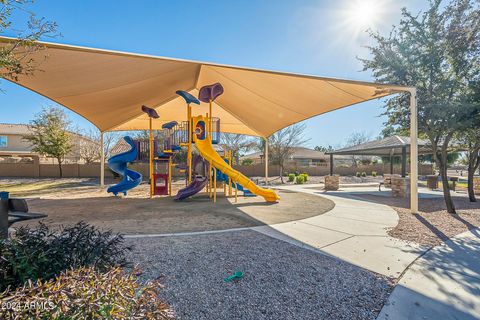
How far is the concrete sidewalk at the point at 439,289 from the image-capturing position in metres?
2.23

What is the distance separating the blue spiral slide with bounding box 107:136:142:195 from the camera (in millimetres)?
10766

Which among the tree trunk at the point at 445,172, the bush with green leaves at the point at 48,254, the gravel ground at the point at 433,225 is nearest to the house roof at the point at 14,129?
the bush with green leaves at the point at 48,254

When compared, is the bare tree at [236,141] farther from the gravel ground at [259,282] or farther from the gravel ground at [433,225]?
the gravel ground at [259,282]

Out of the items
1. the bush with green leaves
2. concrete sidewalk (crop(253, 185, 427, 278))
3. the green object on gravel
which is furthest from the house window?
the green object on gravel

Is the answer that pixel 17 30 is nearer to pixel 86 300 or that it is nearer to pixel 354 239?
pixel 86 300

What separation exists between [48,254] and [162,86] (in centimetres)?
809

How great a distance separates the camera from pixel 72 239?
6.64 feet

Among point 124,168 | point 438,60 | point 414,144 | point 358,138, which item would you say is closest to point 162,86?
point 124,168

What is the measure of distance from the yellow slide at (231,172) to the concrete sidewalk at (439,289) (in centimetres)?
547

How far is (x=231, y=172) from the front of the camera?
8.89 meters

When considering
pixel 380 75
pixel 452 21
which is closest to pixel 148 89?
pixel 380 75

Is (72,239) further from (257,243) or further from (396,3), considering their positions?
(396,3)

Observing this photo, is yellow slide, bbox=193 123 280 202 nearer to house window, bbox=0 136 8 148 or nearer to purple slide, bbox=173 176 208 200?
purple slide, bbox=173 176 208 200

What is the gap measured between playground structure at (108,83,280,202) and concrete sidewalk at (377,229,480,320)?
18.7 feet
